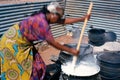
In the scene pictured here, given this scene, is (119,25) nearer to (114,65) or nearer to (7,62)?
(114,65)

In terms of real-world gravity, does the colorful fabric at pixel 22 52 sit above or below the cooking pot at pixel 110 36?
above

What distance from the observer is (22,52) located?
14.0 feet

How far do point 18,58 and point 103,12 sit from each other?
511cm

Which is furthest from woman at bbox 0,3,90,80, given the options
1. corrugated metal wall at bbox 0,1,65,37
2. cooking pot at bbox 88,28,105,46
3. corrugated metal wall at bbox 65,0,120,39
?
corrugated metal wall at bbox 65,0,120,39

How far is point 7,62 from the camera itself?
14.3 feet

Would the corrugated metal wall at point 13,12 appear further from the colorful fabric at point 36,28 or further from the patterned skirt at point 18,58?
the colorful fabric at point 36,28

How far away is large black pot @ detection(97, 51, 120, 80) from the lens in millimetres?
4912

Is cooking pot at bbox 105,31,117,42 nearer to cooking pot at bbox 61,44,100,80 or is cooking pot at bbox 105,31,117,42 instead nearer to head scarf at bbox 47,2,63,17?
cooking pot at bbox 61,44,100,80

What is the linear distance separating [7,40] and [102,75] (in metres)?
2.12

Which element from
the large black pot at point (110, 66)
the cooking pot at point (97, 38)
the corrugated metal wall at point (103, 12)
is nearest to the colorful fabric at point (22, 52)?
A: the large black pot at point (110, 66)

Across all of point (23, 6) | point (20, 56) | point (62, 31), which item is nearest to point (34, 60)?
point (20, 56)

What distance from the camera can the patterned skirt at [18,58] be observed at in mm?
4223

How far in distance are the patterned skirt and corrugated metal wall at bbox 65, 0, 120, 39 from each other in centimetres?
466

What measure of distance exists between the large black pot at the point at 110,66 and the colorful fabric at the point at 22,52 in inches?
50.1
